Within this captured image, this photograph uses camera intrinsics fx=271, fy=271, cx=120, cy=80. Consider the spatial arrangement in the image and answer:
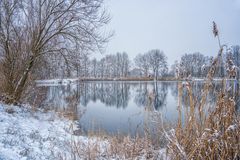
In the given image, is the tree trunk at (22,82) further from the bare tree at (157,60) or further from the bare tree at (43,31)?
the bare tree at (157,60)

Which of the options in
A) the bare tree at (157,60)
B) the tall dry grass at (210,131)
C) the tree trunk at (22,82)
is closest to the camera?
the tall dry grass at (210,131)

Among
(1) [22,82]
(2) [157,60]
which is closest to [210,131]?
(1) [22,82]

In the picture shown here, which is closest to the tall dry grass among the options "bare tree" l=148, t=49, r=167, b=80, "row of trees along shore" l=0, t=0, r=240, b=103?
"row of trees along shore" l=0, t=0, r=240, b=103

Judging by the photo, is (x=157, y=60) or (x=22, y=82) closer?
(x=22, y=82)

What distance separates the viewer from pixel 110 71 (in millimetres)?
95812

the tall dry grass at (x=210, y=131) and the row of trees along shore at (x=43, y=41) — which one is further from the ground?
the row of trees along shore at (x=43, y=41)

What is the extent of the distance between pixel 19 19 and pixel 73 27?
2.36 metres

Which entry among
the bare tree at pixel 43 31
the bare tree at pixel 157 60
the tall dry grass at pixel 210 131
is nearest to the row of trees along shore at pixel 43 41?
the bare tree at pixel 43 31

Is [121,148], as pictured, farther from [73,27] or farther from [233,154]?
[73,27]

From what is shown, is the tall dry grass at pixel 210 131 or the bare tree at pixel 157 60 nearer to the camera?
the tall dry grass at pixel 210 131

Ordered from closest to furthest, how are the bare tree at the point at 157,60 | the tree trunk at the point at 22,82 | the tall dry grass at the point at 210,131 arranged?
the tall dry grass at the point at 210,131, the tree trunk at the point at 22,82, the bare tree at the point at 157,60

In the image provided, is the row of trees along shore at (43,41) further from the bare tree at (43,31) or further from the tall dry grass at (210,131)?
the tall dry grass at (210,131)

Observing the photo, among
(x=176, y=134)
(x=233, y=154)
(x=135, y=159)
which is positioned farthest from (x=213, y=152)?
(x=135, y=159)

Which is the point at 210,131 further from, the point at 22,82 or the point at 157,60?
the point at 157,60
